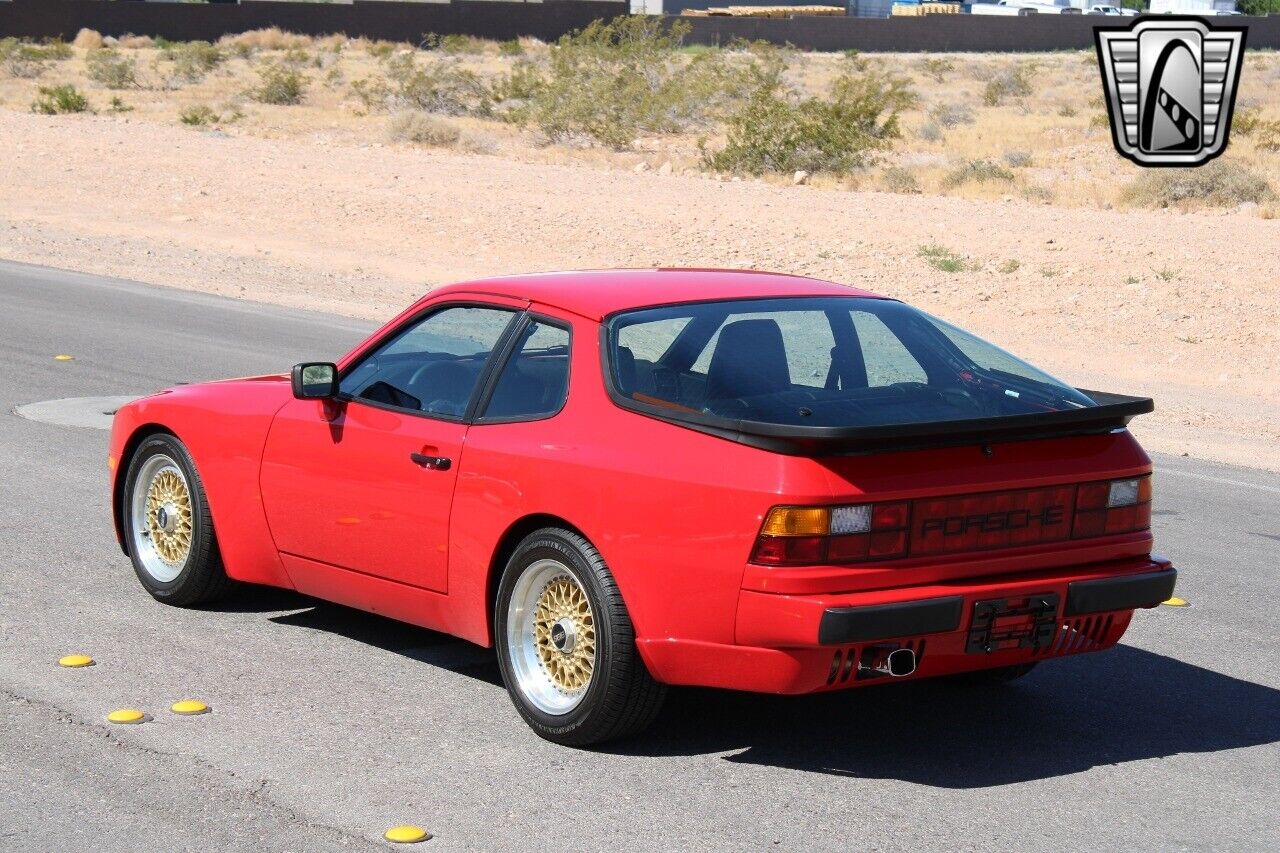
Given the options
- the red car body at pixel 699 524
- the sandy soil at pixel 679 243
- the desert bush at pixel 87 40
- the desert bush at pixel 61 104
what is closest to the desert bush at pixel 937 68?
the desert bush at pixel 87 40

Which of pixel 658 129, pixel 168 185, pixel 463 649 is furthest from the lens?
pixel 658 129

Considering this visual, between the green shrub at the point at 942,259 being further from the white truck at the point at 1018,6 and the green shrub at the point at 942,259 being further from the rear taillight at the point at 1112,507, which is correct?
the white truck at the point at 1018,6

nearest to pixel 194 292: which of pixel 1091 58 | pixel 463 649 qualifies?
pixel 463 649

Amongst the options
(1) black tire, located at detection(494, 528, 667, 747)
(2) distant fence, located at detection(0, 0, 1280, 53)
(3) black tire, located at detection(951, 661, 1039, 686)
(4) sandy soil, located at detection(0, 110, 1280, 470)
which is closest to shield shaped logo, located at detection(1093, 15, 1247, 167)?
(4) sandy soil, located at detection(0, 110, 1280, 470)

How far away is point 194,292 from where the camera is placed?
20.1m

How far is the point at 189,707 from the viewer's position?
587cm

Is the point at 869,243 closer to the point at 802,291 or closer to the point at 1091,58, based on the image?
the point at 802,291

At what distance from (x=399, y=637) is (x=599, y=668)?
1.78 meters

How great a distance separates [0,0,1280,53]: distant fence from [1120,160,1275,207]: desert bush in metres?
37.2

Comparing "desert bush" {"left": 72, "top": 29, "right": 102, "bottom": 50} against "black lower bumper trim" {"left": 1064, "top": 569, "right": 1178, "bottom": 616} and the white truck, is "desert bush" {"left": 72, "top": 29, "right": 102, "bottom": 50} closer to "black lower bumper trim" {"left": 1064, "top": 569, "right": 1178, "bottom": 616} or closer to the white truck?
the white truck

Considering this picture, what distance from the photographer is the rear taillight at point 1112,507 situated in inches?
216

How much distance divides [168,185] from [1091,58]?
56354 mm

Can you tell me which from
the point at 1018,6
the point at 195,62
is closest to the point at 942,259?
the point at 195,62

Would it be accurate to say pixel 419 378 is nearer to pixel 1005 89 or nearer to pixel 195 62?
pixel 195 62
